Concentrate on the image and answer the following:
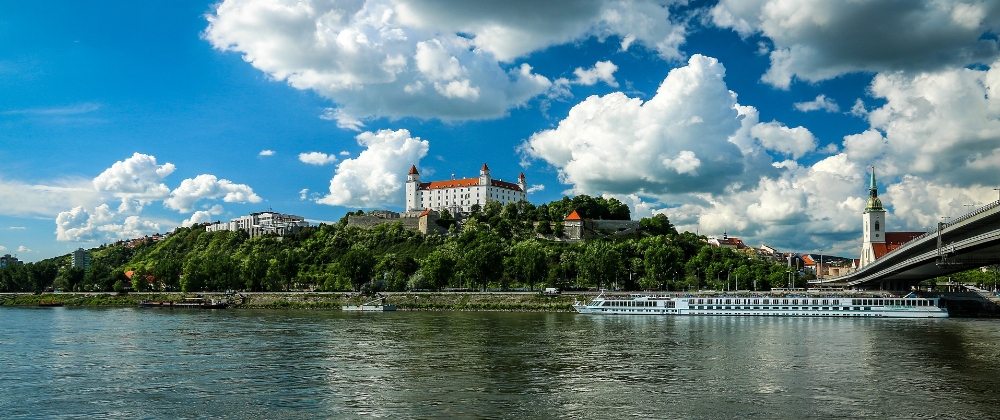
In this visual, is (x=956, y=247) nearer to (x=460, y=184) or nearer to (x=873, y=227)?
(x=873, y=227)

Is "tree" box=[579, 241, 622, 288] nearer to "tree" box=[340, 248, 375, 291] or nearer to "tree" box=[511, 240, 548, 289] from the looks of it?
"tree" box=[511, 240, 548, 289]

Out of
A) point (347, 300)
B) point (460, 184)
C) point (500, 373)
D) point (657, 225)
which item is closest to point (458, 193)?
point (460, 184)

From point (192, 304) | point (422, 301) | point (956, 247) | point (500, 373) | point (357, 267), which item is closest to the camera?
point (500, 373)

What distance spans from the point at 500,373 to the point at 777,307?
48554mm

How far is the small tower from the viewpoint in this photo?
15862 cm

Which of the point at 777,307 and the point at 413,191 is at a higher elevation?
the point at 413,191

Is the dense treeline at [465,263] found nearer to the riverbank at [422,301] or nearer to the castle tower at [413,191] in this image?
the riverbank at [422,301]

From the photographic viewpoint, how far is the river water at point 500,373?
73.5 ft

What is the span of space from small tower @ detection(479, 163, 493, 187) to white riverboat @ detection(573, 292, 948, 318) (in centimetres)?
8864

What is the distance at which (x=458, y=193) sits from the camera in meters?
160

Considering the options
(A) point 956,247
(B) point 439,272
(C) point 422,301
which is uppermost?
(A) point 956,247

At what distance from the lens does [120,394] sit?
2492cm

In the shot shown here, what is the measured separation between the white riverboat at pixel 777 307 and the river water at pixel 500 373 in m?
18.4

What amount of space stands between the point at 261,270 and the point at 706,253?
65559mm
